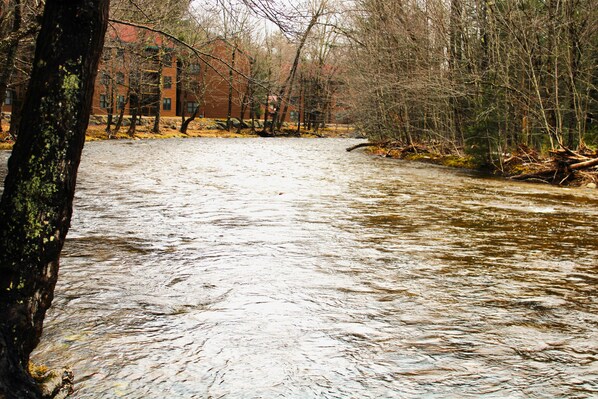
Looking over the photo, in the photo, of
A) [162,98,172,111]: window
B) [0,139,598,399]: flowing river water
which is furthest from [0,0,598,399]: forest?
[162,98,172,111]: window

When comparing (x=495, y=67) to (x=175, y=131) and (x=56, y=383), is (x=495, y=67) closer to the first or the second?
(x=56, y=383)

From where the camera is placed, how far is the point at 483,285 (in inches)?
261

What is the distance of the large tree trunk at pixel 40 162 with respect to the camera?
3.37 meters

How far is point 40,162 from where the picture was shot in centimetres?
339

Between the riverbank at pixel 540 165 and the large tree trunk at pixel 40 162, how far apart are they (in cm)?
1649

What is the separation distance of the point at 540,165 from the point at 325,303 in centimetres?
1574

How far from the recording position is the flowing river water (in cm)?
427

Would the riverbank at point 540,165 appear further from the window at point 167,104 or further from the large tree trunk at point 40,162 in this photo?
the window at point 167,104

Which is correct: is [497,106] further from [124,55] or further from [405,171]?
[124,55]

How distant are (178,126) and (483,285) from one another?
176 ft

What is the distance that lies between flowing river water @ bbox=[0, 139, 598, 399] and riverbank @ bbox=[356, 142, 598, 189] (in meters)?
6.08

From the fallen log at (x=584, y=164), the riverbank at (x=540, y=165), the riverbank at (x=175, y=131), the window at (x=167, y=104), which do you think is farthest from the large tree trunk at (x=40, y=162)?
the window at (x=167, y=104)

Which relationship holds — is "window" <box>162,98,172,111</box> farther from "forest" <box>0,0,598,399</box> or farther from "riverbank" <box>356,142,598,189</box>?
"riverbank" <box>356,142,598,189</box>

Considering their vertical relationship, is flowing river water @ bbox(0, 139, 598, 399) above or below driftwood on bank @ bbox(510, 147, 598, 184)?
below
